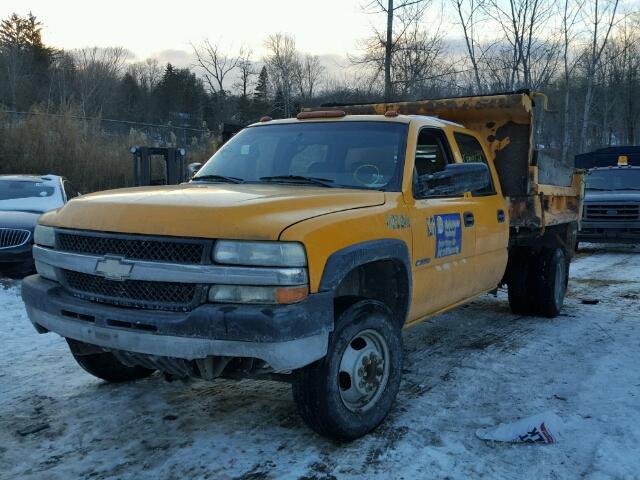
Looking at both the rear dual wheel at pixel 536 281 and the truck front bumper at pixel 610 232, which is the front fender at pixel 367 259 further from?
the truck front bumper at pixel 610 232

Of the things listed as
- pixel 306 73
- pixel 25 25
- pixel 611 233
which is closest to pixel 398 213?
pixel 611 233

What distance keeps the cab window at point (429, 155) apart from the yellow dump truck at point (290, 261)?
0.05 feet

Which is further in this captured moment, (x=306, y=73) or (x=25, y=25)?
(x=25, y=25)

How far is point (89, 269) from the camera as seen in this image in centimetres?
343

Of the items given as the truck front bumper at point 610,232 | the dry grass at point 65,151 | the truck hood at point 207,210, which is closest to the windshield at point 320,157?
the truck hood at point 207,210

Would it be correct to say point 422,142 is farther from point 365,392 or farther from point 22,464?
point 22,464

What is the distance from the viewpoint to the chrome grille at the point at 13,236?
841 centimetres

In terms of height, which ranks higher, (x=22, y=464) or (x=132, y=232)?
(x=132, y=232)

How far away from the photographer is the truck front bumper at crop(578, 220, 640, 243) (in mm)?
13352

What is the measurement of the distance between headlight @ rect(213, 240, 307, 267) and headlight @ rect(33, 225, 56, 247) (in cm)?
129

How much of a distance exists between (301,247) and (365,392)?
112 centimetres

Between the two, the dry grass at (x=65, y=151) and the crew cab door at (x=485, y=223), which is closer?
the crew cab door at (x=485, y=223)

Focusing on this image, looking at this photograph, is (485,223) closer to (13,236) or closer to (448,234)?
(448,234)

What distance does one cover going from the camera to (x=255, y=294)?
3.11 meters
